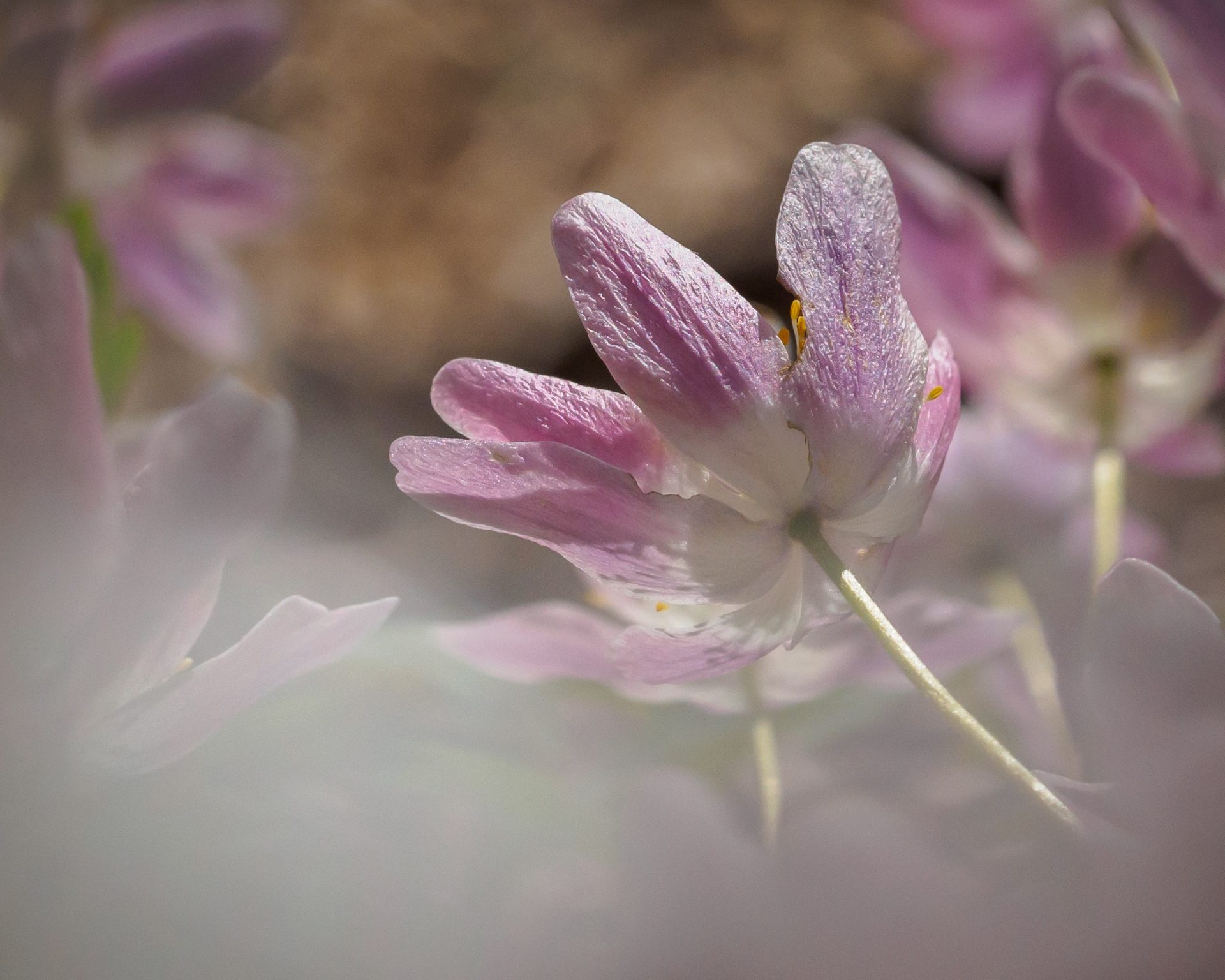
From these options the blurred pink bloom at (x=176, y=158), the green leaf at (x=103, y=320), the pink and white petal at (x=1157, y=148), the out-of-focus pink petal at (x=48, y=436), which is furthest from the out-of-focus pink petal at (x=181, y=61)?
the pink and white petal at (x=1157, y=148)

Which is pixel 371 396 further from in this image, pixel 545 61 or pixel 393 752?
pixel 393 752

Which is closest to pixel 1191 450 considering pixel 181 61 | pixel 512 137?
pixel 181 61

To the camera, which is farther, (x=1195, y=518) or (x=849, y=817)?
(x=1195, y=518)

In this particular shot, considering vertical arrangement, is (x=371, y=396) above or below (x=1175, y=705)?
below

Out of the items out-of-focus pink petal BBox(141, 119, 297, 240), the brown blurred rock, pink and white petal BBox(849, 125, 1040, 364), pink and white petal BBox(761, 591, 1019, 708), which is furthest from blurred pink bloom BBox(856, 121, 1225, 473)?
the brown blurred rock

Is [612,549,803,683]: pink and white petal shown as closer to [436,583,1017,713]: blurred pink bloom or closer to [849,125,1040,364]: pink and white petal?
[436,583,1017,713]: blurred pink bloom

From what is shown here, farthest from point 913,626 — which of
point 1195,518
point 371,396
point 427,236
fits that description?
point 427,236

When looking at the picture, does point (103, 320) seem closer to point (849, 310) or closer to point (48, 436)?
point (48, 436)
